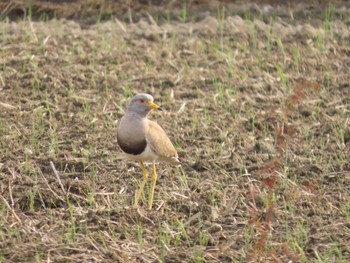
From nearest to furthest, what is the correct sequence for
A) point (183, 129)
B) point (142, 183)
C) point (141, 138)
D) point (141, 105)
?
point (141, 138) → point (141, 105) → point (142, 183) → point (183, 129)

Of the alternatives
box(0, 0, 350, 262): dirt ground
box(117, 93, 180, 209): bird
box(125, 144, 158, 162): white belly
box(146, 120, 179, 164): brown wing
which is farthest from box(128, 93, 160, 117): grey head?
box(0, 0, 350, 262): dirt ground

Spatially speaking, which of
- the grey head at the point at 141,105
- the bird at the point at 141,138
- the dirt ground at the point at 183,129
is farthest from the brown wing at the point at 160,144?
the dirt ground at the point at 183,129

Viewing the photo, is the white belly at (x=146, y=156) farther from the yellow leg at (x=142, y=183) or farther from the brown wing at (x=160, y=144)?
the yellow leg at (x=142, y=183)

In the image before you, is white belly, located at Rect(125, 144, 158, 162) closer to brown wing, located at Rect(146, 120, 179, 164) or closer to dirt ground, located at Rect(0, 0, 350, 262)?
brown wing, located at Rect(146, 120, 179, 164)

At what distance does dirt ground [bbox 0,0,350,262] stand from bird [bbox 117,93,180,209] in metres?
0.28

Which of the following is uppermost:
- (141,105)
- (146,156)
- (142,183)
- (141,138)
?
(141,105)

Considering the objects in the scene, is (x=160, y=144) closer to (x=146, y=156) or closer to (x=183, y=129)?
(x=146, y=156)

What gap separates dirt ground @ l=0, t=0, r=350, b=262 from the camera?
212 inches

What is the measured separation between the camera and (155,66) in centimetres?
814

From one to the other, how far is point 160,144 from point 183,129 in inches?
48.9

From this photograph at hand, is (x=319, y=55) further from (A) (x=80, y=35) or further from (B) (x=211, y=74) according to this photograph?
(A) (x=80, y=35)

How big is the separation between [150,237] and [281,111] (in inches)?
82.8

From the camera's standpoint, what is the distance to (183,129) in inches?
276

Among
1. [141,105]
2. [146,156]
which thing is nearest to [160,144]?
[146,156]
